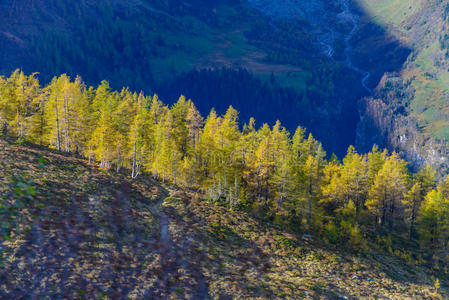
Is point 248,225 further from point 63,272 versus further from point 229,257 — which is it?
point 63,272

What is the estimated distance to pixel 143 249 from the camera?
3081 centimetres

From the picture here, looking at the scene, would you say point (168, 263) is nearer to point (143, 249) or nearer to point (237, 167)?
point (143, 249)

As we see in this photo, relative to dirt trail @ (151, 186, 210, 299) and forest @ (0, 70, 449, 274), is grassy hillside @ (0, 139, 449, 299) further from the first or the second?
forest @ (0, 70, 449, 274)

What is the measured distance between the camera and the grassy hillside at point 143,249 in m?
24.5

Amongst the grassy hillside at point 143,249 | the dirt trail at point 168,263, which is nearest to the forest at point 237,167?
the grassy hillside at point 143,249

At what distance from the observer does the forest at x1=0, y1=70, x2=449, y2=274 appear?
5231 centimetres

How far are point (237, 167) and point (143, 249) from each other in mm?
27109

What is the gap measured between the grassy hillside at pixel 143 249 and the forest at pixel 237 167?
16.6 feet

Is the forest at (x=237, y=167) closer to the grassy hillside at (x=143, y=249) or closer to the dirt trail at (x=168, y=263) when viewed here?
the grassy hillside at (x=143, y=249)

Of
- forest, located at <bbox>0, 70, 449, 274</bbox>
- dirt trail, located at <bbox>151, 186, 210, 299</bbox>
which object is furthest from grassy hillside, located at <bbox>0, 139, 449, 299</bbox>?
forest, located at <bbox>0, 70, 449, 274</bbox>

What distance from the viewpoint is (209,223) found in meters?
41.8

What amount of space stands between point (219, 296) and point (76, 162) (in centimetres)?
2804

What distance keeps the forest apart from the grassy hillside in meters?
5.05

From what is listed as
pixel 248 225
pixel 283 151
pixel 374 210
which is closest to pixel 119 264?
pixel 248 225
